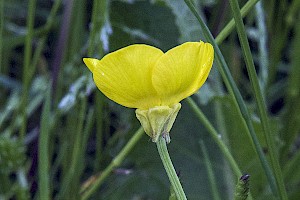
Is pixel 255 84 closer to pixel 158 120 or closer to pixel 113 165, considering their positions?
pixel 158 120

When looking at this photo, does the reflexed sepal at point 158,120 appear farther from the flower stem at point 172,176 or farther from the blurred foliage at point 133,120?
the blurred foliage at point 133,120

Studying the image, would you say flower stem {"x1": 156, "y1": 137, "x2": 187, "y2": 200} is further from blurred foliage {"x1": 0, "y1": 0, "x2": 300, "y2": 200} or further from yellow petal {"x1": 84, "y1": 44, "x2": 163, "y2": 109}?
blurred foliage {"x1": 0, "y1": 0, "x2": 300, "y2": 200}

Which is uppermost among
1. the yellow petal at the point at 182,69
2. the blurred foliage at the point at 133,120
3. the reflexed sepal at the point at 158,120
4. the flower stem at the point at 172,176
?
the yellow petal at the point at 182,69

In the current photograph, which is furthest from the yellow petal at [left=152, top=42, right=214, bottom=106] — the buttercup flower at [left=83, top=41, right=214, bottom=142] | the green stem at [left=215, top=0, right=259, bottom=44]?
the green stem at [left=215, top=0, right=259, bottom=44]

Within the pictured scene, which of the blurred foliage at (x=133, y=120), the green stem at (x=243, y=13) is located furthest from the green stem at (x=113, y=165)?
the green stem at (x=243, y=13)

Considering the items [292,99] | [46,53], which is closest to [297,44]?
[292,99]

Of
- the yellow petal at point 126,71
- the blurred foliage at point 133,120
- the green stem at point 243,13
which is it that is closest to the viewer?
the yellow petal at point 126,71

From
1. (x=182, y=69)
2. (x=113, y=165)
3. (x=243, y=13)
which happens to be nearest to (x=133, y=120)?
(x=113, y=165)
